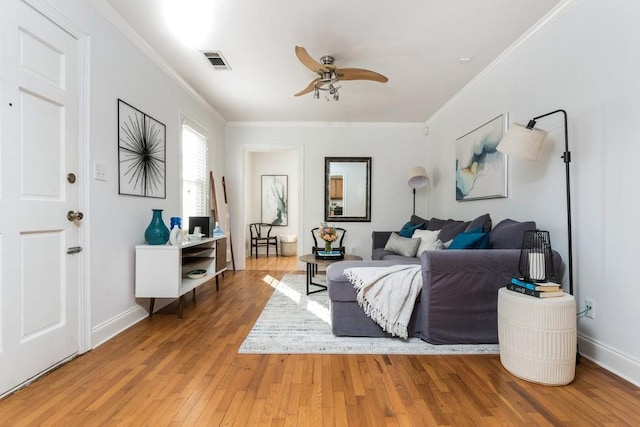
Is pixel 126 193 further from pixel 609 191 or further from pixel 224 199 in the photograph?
pixel 609 191

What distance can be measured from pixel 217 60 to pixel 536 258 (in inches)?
129

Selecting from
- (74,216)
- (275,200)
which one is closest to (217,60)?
(74,216)

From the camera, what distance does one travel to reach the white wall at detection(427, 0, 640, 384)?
1.80m

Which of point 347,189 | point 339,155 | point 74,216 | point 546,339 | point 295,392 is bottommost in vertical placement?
point 295,392

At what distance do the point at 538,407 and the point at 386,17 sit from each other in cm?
275

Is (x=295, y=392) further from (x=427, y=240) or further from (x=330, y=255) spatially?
(x=427, y=240)

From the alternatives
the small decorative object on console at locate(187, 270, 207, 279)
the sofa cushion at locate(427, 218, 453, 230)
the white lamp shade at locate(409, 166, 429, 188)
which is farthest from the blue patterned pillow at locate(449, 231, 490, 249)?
the small decorative object on console at locate(187, 270, 207, 279)

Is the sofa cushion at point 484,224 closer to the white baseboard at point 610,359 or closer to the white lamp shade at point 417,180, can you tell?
the white baseboard at point 610,359

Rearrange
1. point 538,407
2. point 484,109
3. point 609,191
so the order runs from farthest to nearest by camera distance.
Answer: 1. point 484,109
2. point 609,191
3. point 538,407

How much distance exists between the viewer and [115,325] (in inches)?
96.3

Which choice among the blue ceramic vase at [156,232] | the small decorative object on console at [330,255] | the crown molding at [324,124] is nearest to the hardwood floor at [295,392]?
the blue ceramic vase at [156,232]

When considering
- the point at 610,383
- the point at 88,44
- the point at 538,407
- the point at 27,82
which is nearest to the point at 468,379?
the point at 538,407

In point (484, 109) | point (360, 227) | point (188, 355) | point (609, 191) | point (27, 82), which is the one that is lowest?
point (188, 355)

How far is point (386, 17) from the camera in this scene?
2408 mm
